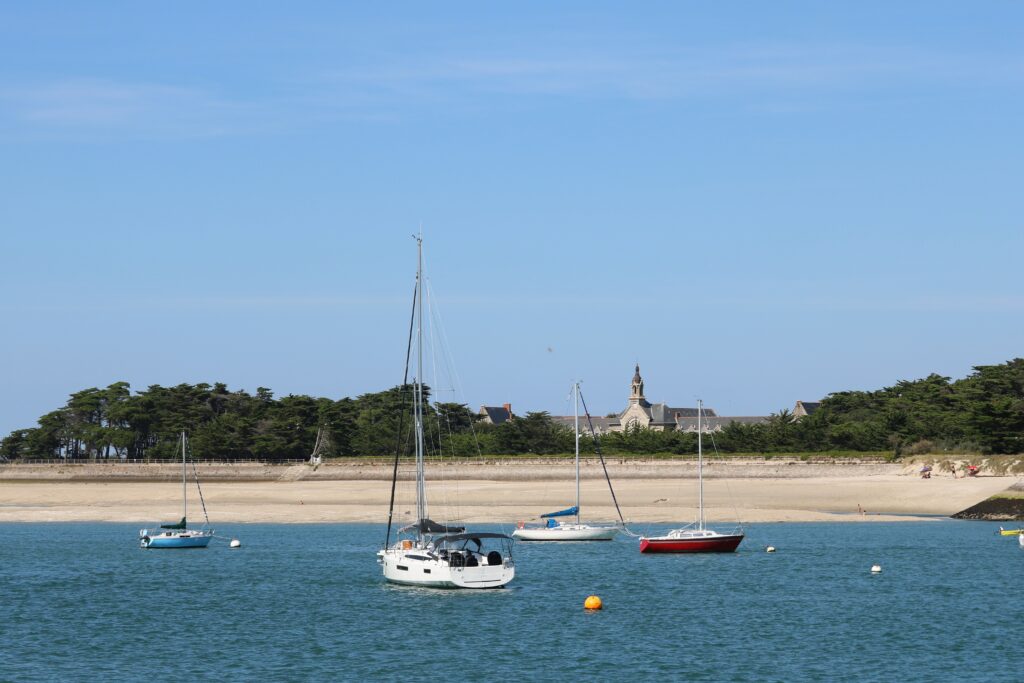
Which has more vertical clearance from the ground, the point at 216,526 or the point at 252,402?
the point at 252,402

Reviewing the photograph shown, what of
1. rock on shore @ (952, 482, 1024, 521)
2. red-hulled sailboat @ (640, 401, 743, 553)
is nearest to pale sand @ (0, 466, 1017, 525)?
rock on shore @ (952, 482, 1024, 521)

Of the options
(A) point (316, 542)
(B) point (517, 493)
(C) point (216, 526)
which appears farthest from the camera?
(B) point (517, 493)

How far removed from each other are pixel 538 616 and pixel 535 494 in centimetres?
6234

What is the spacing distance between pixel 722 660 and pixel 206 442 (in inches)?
4927

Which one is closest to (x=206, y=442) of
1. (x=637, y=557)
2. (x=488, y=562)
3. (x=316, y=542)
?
(x=316, y=542)

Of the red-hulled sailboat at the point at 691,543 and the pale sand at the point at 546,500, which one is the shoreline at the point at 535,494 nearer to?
the pale sand at the point at 546,500

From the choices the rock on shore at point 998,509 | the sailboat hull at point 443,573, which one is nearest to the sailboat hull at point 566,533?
the sailboat hull at point 443,573

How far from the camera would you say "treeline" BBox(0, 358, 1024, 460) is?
121750 mm

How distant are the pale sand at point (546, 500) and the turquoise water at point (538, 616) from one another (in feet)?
62.8

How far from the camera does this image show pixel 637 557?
70.9 m

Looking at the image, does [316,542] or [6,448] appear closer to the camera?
[316,542]

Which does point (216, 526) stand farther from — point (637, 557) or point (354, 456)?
point (354, 456)

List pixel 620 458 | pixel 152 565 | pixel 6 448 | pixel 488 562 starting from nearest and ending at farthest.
A: pixel 488 562, pixel 152 565, pixel 620 458, pixel 6 448

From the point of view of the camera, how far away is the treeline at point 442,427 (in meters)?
122
